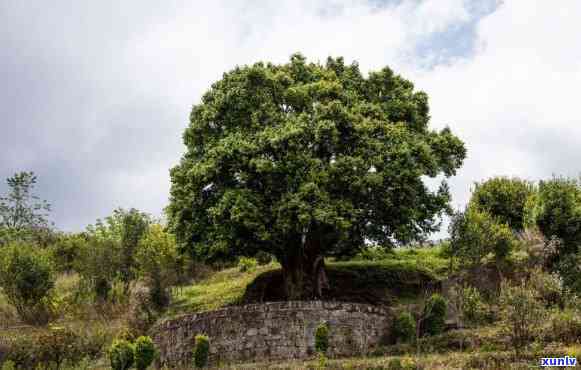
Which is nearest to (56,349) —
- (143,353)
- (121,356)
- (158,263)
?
(121,356)

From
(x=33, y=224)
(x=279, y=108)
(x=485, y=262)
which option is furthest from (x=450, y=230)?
(x=33, y=224)

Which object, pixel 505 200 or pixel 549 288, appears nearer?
pixel 549 288

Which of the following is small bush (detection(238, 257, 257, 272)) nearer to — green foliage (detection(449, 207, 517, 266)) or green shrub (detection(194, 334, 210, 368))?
green foliage (detection(449, 207, 517, 266))

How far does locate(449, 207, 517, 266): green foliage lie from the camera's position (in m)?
35.7

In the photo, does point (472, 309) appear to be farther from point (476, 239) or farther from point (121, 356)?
point (121, 356)

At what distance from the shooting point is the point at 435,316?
29656 millimetres

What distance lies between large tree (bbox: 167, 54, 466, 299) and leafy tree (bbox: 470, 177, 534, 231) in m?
7.53

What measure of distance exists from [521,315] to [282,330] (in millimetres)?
9852

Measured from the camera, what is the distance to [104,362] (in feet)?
110

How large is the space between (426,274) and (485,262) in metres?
4.17

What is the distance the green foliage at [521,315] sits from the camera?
2459 cm

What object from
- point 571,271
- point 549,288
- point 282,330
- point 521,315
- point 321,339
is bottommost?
point 321,339

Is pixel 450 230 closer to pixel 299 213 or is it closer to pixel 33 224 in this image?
pixel 299 213

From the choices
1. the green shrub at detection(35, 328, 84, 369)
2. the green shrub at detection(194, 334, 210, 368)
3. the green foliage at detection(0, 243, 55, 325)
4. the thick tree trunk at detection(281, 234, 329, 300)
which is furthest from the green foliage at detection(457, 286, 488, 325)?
the green foliage at detection(0, 243, 55, 325)
